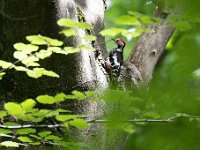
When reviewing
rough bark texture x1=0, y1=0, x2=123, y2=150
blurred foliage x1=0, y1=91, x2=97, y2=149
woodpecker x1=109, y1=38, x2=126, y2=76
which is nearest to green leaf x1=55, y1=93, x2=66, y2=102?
blurred foliage x1=0, y1=91, x2=97, y2=149

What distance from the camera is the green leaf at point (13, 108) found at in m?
1.06

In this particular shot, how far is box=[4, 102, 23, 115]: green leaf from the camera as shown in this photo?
106 centimetres

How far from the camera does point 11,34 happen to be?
4.64ft

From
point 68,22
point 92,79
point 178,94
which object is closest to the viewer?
point 178,94

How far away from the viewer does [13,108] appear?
1.07 m

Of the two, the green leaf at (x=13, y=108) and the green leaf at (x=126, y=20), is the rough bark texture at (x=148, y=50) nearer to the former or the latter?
the green leaf at (x=13, y=108)

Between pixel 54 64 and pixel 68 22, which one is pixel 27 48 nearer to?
pixel 68 22

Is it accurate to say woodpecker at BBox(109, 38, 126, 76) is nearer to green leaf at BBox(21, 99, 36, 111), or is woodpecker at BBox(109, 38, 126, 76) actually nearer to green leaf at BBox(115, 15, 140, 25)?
green leaf at BBox(21, 99, 36, 111)

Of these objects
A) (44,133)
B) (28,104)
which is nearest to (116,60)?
(44,133)

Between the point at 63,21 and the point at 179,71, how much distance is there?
0.48m

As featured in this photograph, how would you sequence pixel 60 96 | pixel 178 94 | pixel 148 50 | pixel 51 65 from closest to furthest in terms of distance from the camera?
pixel 178 94, pixel 60 96, pixel 51 65, pixel 148 50

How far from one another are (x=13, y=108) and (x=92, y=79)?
0.59 m

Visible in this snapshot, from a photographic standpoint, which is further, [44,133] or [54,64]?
[54,64]

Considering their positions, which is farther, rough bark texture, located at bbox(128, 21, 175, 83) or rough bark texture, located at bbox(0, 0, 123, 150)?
rough bark texture, located at bbox(128, 21, 175, 83)
